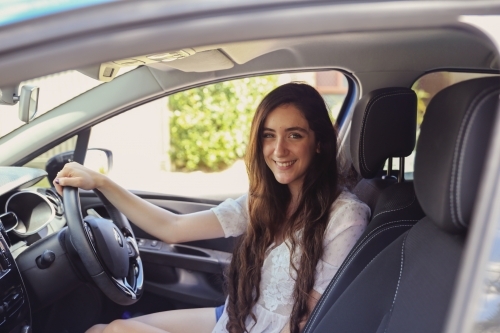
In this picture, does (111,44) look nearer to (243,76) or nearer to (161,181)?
(243,76)

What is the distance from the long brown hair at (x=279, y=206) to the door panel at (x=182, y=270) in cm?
62

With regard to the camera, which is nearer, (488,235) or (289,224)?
(488,235)

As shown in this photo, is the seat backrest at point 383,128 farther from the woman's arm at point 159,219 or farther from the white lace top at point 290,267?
the woman's arm at point 159,219

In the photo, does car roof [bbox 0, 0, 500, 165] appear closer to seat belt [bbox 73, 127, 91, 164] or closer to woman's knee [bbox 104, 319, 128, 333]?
woman's knee [bbox 104, 319, 128, 333]

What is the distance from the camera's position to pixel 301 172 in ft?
6.89

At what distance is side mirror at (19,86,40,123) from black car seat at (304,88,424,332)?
1013 mm

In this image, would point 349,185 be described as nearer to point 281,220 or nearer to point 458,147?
point 281,220

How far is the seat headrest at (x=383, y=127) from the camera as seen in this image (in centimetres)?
188

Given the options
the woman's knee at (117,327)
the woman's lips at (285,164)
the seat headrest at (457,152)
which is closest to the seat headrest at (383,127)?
the woman's lips at (285,164)

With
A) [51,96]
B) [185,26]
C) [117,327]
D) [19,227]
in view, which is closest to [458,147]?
[185,26]

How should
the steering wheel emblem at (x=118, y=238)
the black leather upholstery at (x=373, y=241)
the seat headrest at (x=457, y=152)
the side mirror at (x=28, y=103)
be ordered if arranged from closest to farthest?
the seat headrest at (x=457, y=152) → the black leather upholstery at (x=373, y=241) → the side mirror at (x=28, y=103) → the steering wheel emblem at (x=118, y=238)

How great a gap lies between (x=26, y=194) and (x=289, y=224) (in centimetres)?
98

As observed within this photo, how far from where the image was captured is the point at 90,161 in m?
2.76

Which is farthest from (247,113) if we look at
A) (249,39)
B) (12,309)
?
(249,39)
